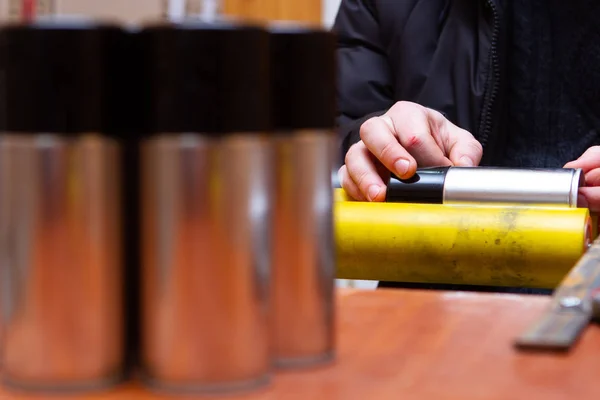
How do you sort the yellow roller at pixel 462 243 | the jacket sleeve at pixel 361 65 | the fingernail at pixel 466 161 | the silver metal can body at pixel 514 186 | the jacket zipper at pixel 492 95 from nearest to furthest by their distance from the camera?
the yellow roller at pixel 462 243
the silver metal can body at pixel 514 186
the fingernail at pixel 466 161
the jacket zipper at pixel 492 95
the jacket sleeve at pixel 361 65

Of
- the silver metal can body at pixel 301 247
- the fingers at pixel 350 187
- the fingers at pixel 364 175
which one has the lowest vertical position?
the fingers at pixel 350 187

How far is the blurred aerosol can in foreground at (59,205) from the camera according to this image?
38 centimetres

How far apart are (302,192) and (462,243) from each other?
358 mm

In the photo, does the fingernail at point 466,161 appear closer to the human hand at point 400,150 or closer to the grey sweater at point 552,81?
the human hand at point 400,150

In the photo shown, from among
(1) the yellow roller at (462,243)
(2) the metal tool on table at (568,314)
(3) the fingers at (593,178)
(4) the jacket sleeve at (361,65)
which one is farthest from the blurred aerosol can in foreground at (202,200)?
(4) the jacket sleeve at (361,65)

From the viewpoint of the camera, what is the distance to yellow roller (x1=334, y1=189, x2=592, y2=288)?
743 mm

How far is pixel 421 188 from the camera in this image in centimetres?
93

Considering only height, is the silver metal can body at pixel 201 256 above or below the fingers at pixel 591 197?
above

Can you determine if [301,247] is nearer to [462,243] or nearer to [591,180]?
[462,243]

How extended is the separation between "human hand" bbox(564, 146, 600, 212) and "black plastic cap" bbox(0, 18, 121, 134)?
1.98 ft

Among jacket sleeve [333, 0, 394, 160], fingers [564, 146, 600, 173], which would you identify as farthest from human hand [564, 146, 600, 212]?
jacket sleeve [333, 0, 394, 160]

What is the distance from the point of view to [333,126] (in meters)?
0.45

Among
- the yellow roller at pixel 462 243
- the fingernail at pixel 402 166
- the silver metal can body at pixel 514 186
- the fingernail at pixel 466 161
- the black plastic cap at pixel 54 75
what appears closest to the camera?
the black plastic cap at pixel 54 75

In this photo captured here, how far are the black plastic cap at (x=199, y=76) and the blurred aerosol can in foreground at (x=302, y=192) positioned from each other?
0.13 feet
